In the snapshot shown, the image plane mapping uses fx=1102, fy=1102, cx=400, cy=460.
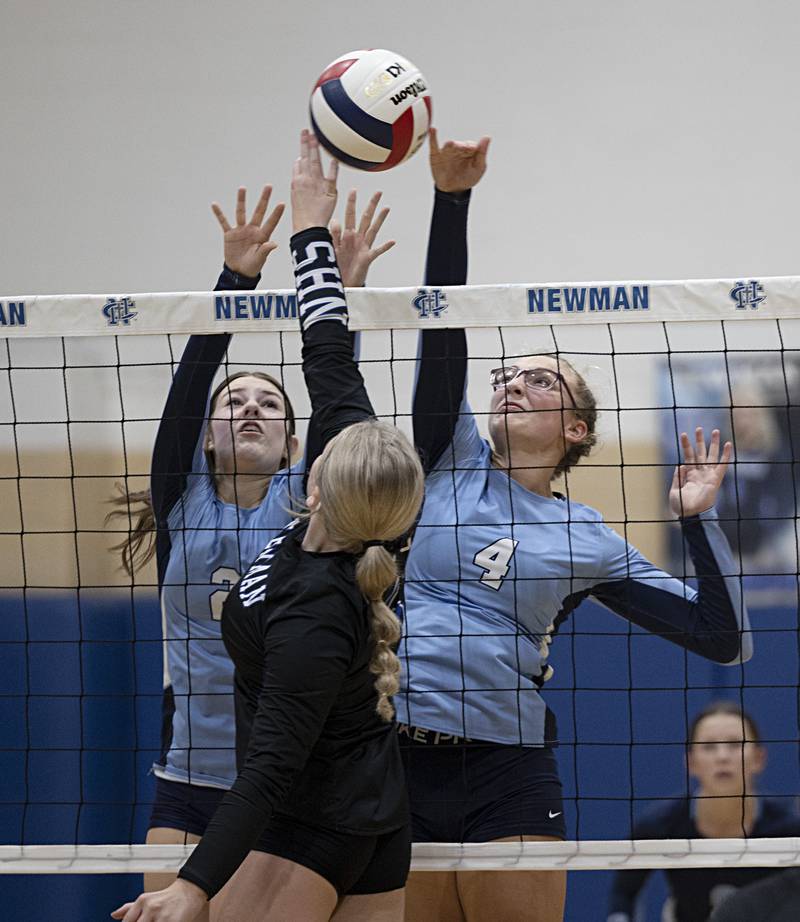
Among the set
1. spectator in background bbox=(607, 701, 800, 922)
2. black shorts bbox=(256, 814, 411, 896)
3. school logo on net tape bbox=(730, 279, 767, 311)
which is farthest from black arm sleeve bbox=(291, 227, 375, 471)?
spectator in background bbox=(607, 701, 800, 922)

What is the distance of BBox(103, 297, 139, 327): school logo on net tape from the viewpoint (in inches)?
94.9

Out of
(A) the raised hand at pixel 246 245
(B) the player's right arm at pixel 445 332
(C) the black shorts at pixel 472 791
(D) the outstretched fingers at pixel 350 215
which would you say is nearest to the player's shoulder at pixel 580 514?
(B) the player's right arm at pixel 445 332

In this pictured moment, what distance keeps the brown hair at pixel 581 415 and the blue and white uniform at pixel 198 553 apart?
0.63 metres

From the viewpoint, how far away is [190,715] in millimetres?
2590

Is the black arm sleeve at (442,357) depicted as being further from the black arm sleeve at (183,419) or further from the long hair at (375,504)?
the long hair at (375,504)

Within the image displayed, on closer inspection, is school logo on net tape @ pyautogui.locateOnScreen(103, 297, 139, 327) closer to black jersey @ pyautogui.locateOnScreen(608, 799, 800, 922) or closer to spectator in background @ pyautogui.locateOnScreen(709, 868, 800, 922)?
spectator in background @ pyautogui.locateOnScreen(709, 868, 800, 922)

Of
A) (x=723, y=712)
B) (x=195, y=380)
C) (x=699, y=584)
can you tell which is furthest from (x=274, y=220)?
(x=723, y=712)

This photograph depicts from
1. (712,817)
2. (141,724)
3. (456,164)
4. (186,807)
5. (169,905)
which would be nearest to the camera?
(169,905)

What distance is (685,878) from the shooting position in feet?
11.5

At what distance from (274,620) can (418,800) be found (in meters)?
0.85

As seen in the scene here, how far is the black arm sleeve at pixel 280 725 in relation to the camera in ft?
5.16

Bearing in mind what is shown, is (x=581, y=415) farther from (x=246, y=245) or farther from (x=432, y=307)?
(x=246, y=245)

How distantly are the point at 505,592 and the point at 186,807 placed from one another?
0.90 metres

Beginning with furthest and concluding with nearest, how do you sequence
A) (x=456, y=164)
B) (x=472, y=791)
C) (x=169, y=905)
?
(x=456, y=164), (x=472, y=791), (x=169, y=905)
